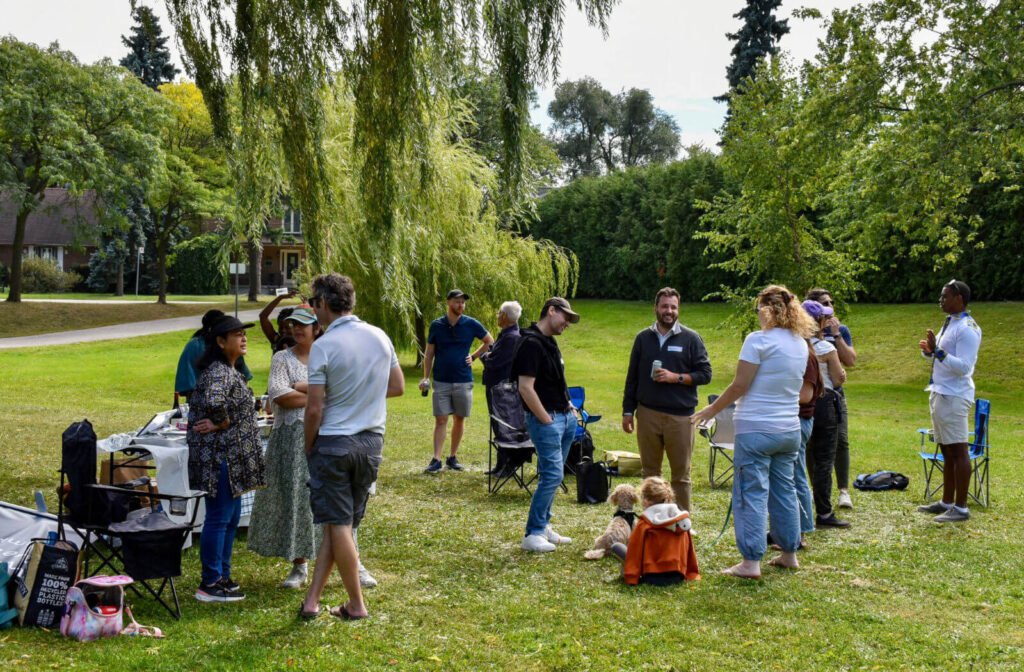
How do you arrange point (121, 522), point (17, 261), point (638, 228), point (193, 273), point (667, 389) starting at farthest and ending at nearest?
1. point (193, 273)
2. point (638, 228)
3. point (17, 261)
4. point (667, 389)
5. point (121, 522)

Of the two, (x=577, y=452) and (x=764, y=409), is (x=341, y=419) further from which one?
(x=577, y=452)

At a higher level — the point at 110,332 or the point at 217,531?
the point at 217,531

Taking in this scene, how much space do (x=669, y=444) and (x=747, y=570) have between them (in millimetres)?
1250

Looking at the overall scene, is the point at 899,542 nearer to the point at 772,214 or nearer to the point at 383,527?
the point at 383,527

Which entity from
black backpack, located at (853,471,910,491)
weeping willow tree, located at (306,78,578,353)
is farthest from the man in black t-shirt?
weeping willow tree, located at (306,78,578,353)

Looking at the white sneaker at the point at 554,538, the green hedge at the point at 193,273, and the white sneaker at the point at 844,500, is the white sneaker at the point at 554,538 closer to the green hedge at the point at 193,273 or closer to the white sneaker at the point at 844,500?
the white sneaker at the point at 844,500

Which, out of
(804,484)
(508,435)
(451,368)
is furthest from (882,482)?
(451,368)

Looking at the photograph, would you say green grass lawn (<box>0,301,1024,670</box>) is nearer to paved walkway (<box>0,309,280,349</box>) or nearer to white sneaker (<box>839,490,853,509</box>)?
white sneaker (<box>839,490,853,509</box>)

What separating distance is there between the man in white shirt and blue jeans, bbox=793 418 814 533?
4.55 ft

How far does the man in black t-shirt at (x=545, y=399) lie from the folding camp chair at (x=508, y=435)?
178 cm

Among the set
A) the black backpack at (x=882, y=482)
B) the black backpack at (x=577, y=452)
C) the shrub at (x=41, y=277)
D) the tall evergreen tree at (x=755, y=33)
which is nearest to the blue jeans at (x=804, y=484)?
the black backpack at (x=882, y=482)

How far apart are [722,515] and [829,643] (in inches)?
114

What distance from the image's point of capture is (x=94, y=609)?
4395 mm

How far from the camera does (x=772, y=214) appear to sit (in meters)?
18.3
